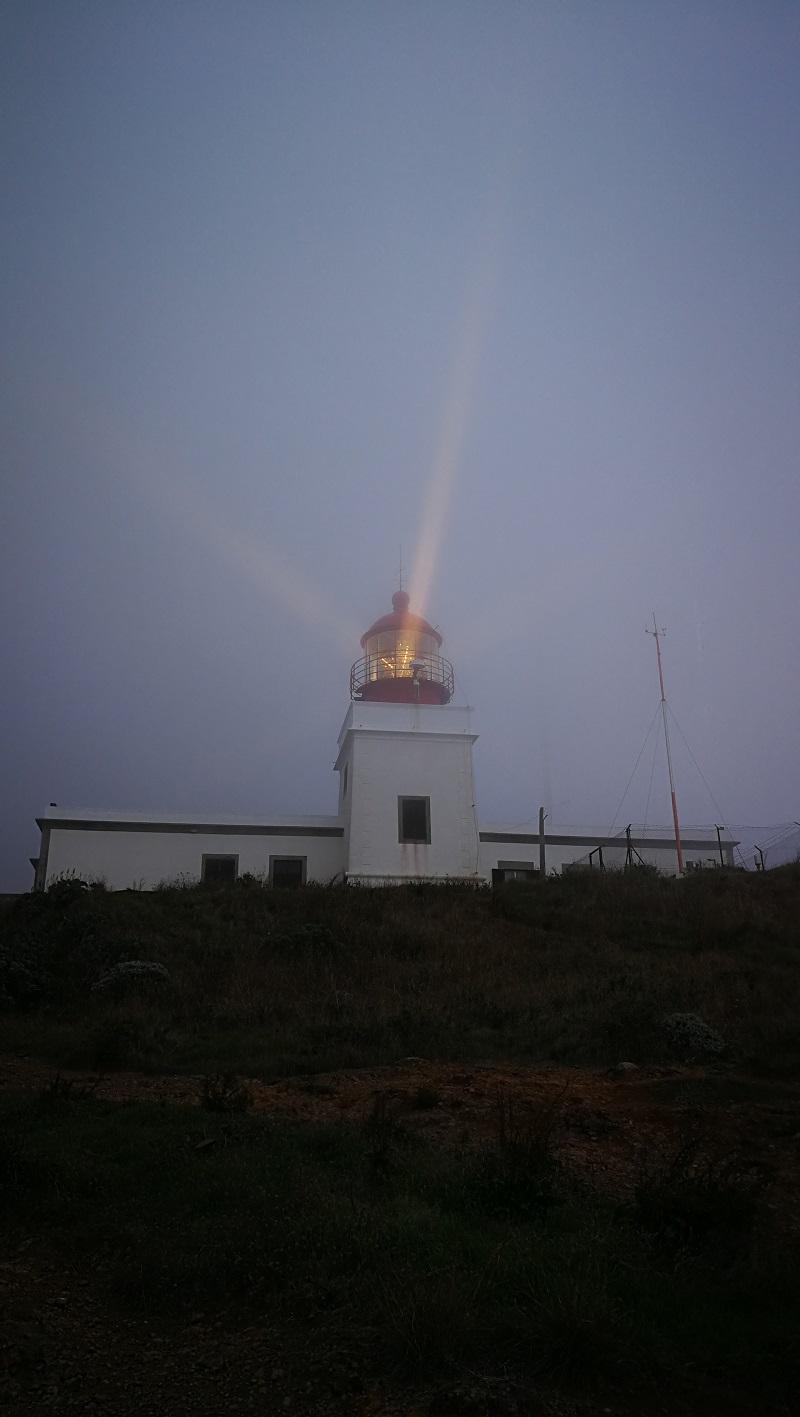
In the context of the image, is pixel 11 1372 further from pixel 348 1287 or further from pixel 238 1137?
pixel 238 1137

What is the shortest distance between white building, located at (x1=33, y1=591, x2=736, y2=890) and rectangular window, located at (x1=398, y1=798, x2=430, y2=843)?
0.03m

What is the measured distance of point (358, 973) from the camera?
575 inches

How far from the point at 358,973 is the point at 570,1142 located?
8062mm

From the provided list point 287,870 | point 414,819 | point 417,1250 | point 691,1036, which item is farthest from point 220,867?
point 417,1250

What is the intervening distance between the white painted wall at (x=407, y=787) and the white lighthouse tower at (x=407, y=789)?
27 millimetres

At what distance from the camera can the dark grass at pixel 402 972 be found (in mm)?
10375

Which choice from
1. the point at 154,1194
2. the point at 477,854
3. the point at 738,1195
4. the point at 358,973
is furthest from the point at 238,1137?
the point at 477,854

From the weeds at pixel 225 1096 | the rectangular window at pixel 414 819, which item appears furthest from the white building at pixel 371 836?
the weeds at pixel 225 1096

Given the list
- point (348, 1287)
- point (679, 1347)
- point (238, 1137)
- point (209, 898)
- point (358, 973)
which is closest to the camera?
point (679, 1347)

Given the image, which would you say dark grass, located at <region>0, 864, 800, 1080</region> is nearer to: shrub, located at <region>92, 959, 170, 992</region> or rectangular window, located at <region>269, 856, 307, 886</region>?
shrub, located at <region>92, 959, 170, 992</region>

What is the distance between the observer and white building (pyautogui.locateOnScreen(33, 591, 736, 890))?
83.0 ft

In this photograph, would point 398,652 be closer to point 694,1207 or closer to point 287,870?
point 287,870

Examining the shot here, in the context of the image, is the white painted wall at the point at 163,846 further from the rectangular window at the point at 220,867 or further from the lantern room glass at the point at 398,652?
the lantern room glass at the point at 398,652

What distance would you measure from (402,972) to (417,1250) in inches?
391
